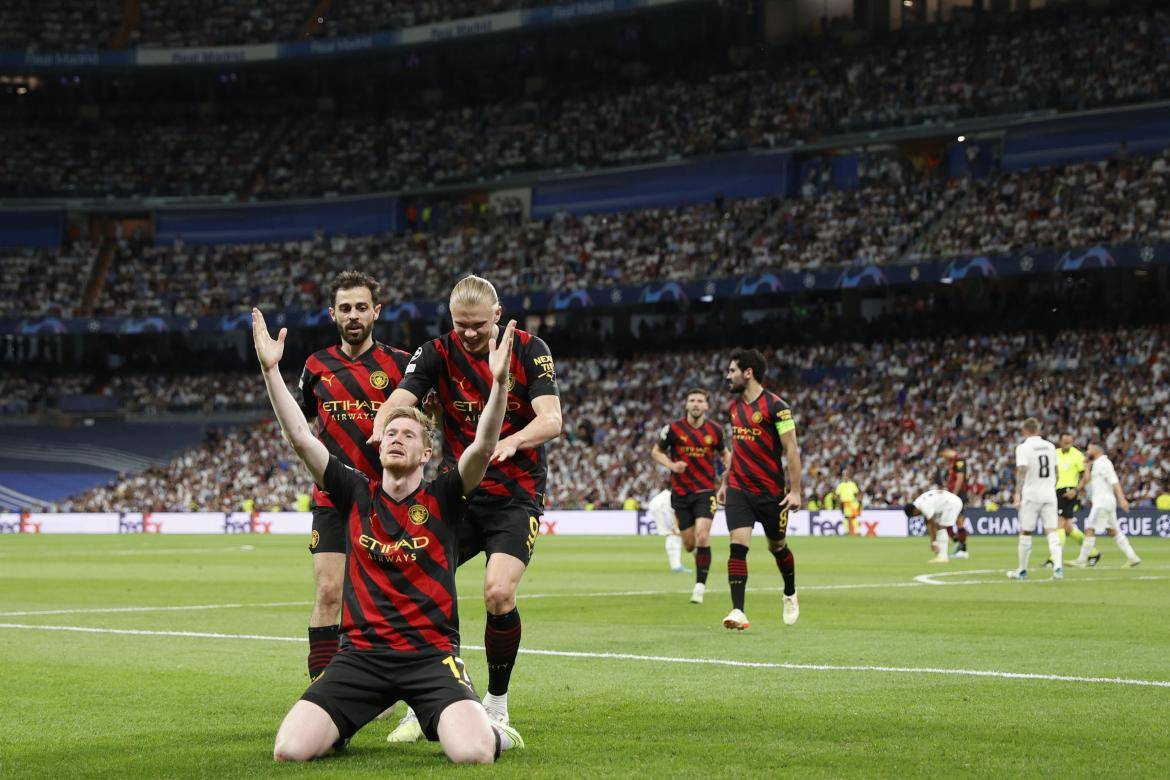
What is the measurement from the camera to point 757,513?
1692cm

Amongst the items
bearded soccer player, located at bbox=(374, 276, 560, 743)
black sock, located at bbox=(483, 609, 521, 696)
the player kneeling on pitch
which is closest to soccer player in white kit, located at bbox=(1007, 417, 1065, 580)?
bearded soccer player, located at bbox=(374, 276, 560, 743)

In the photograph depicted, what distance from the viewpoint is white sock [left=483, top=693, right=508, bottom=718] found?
907cm

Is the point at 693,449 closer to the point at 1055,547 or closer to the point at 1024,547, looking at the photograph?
the point at 1024,547

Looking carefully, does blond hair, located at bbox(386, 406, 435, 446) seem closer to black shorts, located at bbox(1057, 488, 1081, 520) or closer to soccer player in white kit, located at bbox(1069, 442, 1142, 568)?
soccer player in white kit, located at bbox(1069, 442, 1142, 568)

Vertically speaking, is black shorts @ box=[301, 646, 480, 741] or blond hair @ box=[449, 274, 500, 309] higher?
blond hair @ box=[449, 274, 500, 309]

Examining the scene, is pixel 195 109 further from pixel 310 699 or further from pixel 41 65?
pixel 310 699

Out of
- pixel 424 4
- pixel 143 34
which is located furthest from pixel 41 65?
pixel 424 4

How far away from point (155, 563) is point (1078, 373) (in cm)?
3164

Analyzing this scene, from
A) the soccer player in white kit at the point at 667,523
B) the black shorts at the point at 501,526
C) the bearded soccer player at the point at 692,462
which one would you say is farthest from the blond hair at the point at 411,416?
the soccer player in white kit at the point at 667,523

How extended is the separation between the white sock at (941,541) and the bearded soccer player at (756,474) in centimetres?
1458

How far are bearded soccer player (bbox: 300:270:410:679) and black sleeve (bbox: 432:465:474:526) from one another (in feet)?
5.50

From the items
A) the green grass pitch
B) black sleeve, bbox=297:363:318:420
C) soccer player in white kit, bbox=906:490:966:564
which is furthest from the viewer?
soccer player in white kit, bbox=906:490:966:564

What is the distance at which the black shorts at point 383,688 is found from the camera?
793 cm

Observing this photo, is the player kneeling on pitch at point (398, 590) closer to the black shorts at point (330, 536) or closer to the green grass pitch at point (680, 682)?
the green grass pitch at point (680, 682)
